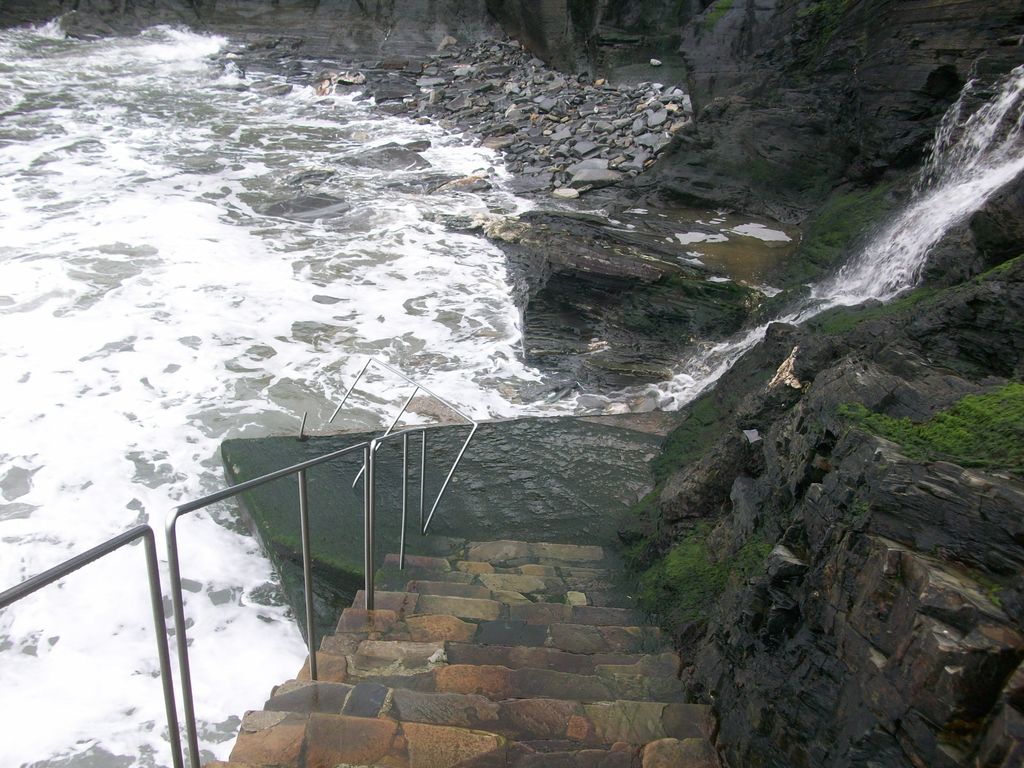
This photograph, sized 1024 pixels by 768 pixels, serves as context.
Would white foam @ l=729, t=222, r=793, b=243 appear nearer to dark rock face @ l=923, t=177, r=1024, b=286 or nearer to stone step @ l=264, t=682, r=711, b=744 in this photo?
dark rock face @ l=923, t=177, r=1024, b=286

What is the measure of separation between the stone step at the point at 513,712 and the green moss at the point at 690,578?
0.67 meters

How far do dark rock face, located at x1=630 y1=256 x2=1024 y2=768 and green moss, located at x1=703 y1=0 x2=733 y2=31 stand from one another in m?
13.2

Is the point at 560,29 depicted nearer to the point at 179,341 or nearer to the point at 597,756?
the point at 179,341

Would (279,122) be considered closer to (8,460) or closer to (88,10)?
(88,10)

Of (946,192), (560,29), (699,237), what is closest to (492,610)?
(946,192)

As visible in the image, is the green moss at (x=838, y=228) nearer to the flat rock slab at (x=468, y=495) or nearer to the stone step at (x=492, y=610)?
the flat rock slab at (x=468, y=495)

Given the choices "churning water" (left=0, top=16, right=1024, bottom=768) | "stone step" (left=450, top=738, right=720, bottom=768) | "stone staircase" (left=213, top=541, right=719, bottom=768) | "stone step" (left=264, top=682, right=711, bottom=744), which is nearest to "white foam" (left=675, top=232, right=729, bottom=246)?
"churning water" (left=0, top=16, right=1024, bottom=768)

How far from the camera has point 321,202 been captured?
13.4 meters

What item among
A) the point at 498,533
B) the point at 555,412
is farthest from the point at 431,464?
the point at 555,412

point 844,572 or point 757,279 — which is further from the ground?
point 844,572

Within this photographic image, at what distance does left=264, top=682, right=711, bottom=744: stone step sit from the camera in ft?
9.01

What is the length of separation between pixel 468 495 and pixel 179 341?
466cm

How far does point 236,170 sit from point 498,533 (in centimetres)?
1216

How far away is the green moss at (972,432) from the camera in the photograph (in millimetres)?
2326
